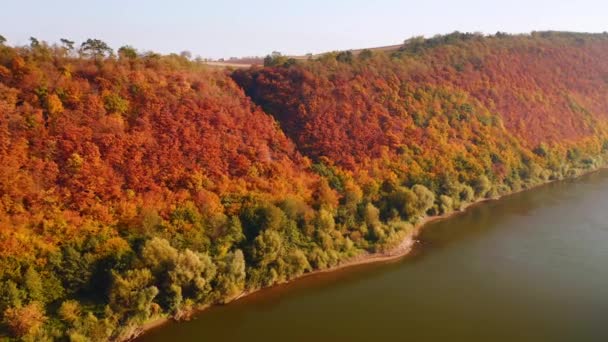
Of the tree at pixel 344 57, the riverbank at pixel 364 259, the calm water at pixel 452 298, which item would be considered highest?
the tree at pixel 344 57

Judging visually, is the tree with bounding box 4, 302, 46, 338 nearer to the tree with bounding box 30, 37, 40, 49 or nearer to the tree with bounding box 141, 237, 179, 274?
the tree with bounding box 141, 237, 179, 274

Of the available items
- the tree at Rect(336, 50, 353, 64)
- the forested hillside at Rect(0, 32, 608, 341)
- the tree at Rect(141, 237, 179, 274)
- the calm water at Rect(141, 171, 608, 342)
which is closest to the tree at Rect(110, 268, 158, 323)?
the forested hillside at Rect(0, 32, 608, 341)

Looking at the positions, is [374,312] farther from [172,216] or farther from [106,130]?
[106,130]

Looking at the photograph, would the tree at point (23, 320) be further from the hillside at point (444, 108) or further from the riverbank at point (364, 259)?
the hillside at point (444, 108)

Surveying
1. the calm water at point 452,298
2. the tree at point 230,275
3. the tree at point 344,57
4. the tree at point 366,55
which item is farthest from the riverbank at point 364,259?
the tree at point 366,55

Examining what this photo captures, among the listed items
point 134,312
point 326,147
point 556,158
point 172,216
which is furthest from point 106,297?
point 556,158

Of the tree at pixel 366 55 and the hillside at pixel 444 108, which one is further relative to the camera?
the tree at pixel 366 55

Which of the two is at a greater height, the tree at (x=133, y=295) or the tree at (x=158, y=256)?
the tree at (x=158, y=256)
